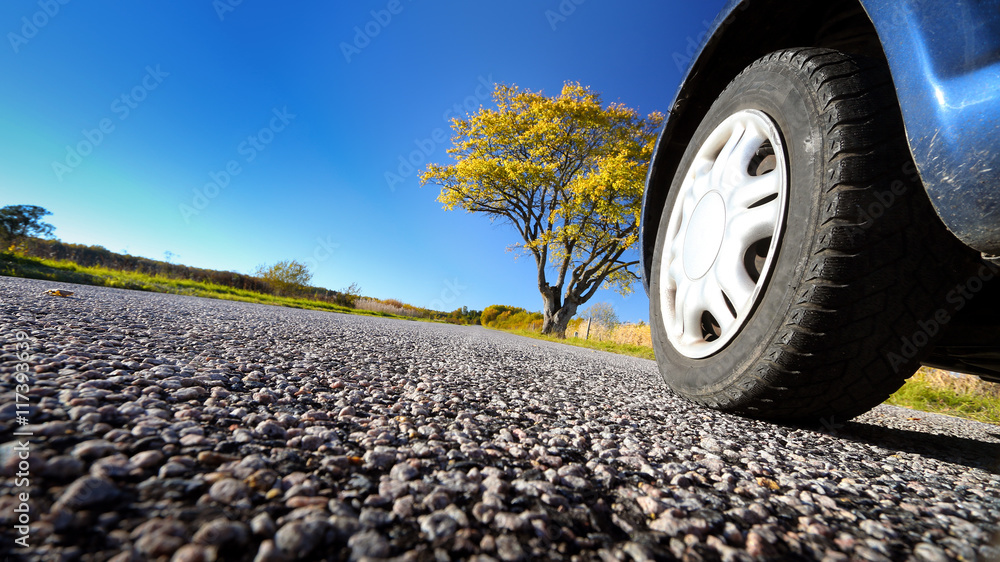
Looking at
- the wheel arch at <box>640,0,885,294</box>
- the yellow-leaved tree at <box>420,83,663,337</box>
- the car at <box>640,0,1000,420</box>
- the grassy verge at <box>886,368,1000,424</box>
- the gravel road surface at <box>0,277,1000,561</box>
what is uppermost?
the yellow-leaved tree at <box>420,83,663,337</box>

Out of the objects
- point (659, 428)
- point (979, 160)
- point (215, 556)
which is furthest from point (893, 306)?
point (215, 556)

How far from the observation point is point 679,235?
2.06 metres

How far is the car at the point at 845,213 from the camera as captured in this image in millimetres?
958

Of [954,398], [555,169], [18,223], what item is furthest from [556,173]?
[18,223]

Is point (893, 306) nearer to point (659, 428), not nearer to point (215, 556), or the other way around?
point (659, 428)

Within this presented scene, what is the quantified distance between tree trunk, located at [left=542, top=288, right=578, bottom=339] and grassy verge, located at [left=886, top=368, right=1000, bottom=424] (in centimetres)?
1171

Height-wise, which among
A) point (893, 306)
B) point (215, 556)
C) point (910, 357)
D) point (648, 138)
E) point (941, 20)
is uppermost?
point (648, 138)

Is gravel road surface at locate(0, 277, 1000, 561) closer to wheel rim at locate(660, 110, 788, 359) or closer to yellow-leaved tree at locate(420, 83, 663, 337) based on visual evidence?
wheel rim at locate(660, 110, 788, 359)

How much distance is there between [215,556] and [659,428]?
1348mm

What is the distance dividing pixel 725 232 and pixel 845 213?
1.64 feet

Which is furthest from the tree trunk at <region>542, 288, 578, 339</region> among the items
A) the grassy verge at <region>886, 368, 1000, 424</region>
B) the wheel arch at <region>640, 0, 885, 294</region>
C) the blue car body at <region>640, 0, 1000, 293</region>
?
the blue car body at <region>640, 0, 1000, 293</region>

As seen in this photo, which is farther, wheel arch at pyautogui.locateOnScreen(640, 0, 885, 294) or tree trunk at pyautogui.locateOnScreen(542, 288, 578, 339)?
tree trunk at pyautogui.locateOnScreen(542, 288, 578, 339)

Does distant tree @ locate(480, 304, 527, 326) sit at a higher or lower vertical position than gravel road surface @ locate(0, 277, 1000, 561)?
higher

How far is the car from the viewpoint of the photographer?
958mm
